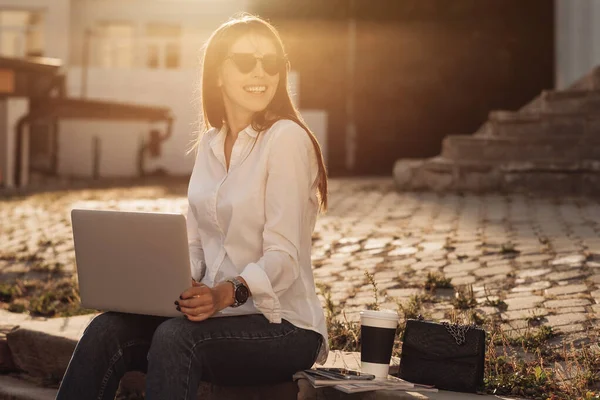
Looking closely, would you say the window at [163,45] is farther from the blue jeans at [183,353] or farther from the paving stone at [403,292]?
the blue jeans at [183,353]

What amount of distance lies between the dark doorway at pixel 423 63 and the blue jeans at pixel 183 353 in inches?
813

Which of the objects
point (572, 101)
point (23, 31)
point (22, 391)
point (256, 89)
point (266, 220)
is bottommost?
point (22, 391)

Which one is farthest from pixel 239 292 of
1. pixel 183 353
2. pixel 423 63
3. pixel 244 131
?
pixel 423 63

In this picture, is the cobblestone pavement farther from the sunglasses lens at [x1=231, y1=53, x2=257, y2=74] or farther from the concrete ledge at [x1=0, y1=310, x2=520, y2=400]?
the sunglasses lens at [x1=231, y1=53, x2=257, y2=74]

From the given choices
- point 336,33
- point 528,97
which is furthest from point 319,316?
point 336,33

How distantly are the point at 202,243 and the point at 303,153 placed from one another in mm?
520

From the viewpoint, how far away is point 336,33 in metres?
26.7

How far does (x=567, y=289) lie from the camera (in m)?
6.25

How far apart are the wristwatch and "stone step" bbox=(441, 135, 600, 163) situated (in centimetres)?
1052

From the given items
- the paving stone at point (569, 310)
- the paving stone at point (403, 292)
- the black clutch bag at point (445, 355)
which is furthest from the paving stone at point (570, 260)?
the black clutch bag at point (445, 355)

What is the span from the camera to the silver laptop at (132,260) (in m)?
3.74

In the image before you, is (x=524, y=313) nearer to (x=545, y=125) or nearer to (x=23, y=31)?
(x=545, y=125)

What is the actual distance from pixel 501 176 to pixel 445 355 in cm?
1002

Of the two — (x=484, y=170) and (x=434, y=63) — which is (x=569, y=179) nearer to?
(x=484, y=170)
